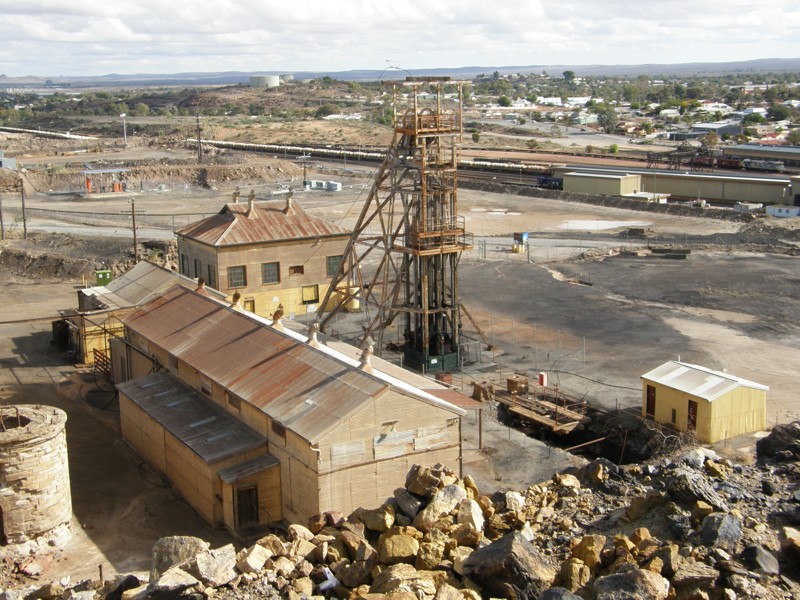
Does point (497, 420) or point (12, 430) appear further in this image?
point (497, 420)

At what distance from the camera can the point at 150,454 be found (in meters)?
32.6

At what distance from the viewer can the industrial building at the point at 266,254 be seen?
5019cm

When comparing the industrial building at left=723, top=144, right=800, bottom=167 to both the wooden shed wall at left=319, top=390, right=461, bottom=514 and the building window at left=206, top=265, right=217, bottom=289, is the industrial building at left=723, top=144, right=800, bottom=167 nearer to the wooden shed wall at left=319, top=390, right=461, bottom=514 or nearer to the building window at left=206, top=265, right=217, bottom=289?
the building window at left=206, top=265, right=217, bottom=289

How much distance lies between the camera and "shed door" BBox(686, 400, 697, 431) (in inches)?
1363

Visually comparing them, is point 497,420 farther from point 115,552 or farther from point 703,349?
point 115,552

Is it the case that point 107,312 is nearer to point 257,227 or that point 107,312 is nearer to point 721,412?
point 257,227

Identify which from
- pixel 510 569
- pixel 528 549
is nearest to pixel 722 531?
pixel 528 549

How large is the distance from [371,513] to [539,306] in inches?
1431

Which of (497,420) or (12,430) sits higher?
(12,430)

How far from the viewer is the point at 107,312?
44.2m

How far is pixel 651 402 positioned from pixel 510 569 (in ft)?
72.6

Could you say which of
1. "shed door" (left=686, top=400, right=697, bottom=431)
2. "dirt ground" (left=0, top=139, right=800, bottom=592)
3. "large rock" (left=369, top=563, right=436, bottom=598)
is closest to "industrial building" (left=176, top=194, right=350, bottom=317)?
"dirt ground" (left=0, top=139, right=800, bottom=592)

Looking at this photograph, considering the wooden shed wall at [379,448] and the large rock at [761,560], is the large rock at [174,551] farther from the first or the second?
the large rock at [761,560]

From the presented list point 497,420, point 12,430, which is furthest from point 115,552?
point 497,420
